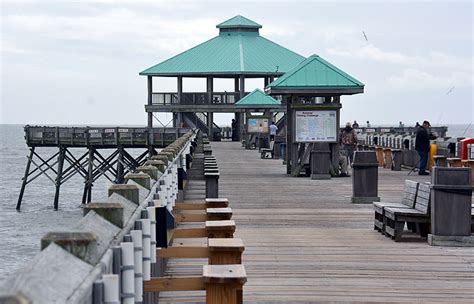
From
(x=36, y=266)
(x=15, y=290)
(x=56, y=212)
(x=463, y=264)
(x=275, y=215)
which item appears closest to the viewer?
(x=15, y=290)

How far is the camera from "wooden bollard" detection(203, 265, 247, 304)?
6137 mm

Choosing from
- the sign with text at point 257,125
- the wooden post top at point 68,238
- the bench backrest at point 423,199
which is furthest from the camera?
the sign with text at point 257,125

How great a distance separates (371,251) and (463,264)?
144cm

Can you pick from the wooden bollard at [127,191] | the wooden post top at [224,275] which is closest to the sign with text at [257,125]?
the wooden bollard at [127,191]

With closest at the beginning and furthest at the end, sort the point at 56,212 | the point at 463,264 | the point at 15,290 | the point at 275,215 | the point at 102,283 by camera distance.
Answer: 1. the point at 15,290
2. the point at 102,283
3. the point at 463,264
4. the point at 275,215
5. the point at 56,212

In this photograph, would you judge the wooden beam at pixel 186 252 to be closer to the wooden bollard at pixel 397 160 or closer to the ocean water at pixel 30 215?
the ocean water at pixel 30 215

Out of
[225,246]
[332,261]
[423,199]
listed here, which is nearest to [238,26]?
[423,199]

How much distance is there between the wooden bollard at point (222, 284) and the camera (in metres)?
6.14

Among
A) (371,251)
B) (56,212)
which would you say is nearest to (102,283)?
(371,251)

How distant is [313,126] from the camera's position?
87.7 ft

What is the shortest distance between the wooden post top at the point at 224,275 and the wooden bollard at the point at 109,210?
37.6 inches

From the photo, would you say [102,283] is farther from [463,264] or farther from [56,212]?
[56,212]

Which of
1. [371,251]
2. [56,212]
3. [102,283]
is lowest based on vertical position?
[56,212]

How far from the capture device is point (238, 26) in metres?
87.9
